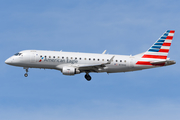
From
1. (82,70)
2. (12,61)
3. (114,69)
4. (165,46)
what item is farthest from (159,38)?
(12,61)

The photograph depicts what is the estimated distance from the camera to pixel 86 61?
4881 cm

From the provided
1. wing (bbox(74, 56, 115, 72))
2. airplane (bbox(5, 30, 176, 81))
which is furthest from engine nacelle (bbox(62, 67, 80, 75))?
wing (bbox(74, 56, 115, 72))

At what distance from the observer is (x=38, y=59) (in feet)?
159

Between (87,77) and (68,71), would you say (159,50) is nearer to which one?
(87,77)

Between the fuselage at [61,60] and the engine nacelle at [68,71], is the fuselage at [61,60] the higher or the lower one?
the higher one

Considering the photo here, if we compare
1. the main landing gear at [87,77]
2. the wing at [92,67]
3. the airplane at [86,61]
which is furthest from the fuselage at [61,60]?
the main landing gear at [87,77]

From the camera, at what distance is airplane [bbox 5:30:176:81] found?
48.3 metres

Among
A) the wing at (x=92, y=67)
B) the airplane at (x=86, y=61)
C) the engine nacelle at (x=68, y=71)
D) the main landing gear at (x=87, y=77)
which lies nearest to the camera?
the wing at (x=92, y=67)

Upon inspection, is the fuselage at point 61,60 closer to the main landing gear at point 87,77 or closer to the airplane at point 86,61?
the airplane at point 86,61

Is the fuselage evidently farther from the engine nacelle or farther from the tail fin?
the tail fin

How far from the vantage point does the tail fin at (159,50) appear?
167 ft

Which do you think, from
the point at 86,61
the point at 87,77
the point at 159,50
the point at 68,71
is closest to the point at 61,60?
the point at 68,71

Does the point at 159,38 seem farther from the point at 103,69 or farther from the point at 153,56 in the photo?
the point at 103,69

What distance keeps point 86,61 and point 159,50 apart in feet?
41.8
